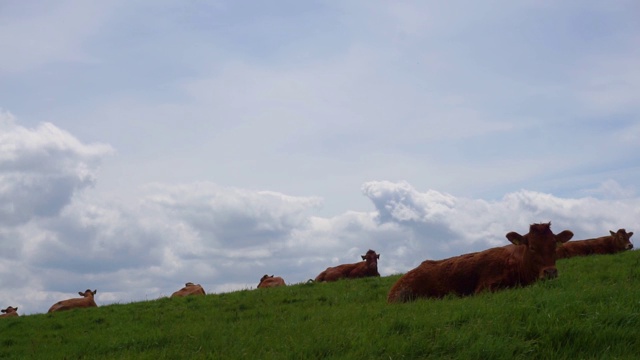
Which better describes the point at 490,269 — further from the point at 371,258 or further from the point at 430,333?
the point at 371,258

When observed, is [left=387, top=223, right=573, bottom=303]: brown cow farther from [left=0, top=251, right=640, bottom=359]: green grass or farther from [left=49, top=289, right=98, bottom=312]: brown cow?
[left=49, top=289, right=98, bottom=312]: brown cow

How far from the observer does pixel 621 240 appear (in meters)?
27.9

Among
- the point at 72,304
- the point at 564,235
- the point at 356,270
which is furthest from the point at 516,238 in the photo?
the point at 72,304

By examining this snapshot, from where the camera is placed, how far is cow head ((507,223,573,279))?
13141mm

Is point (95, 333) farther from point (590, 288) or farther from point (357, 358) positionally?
point (590, 288)

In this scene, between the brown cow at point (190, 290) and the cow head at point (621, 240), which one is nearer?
the cow head at point (621, 240)

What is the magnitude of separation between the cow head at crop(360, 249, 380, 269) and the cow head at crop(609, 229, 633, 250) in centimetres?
1093

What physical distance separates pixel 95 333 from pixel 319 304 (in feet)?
18.5

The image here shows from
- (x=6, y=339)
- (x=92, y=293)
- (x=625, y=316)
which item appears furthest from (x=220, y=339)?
(x=92, y=293)

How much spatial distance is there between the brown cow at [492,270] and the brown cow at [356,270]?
1690cm

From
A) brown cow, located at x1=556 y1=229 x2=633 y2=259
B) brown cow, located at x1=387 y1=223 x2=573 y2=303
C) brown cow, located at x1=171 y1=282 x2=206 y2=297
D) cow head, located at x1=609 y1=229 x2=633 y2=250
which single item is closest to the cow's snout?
brown cow, located at x1=387 y1=223 x2=573 y2=303

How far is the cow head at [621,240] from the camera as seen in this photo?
2755 centimetres

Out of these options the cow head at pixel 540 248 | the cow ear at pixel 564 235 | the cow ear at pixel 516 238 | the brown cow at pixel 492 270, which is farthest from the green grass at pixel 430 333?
the cow ear at pixel 516 238

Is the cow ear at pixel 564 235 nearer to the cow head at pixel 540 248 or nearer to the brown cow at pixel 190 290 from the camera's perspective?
the cow head at pixel 540 248
